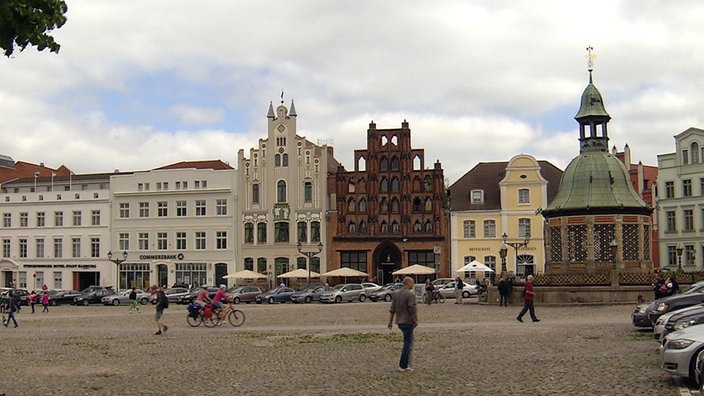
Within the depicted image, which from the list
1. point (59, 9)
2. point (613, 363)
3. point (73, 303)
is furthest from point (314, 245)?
point (59, 9)

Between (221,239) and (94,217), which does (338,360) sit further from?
(94,217)

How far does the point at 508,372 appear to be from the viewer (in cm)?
1761

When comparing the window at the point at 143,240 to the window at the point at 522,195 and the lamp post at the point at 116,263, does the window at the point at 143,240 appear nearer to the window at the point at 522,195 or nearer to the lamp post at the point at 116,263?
the lamp post at the point at 116,263

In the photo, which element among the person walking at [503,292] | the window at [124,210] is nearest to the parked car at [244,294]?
the person walking at [503,292]

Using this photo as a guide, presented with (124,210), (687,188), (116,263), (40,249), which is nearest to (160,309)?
(116,263)

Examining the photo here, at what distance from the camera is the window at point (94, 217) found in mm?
84062

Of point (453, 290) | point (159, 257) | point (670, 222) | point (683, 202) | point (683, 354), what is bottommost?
point (453, 290)

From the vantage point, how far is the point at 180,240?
8206cm

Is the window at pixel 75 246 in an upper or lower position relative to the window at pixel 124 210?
lower

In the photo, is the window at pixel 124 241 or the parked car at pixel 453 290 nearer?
the parked car at pixel 453 290

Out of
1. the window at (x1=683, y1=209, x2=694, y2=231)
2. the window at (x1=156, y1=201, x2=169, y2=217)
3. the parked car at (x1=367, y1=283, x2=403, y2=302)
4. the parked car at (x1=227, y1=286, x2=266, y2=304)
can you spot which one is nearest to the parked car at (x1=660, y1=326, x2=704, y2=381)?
the parked car at (x1=367, y1=283, x2=403, y2=302)

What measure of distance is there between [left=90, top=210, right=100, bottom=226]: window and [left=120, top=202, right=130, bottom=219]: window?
87.0 inches

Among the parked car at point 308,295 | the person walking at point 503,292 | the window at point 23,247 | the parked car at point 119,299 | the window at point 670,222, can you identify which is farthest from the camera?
the window at point 23,247

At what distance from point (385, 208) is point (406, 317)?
61605 millimetres
